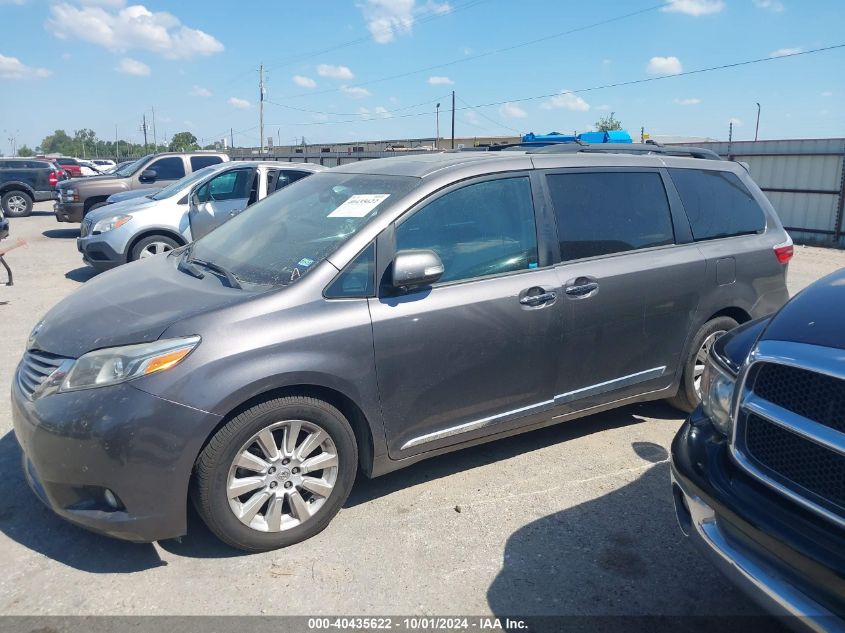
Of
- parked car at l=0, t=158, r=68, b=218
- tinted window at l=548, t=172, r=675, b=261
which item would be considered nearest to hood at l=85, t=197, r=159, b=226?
tinted window at l=548, t=172, r=675, b=261

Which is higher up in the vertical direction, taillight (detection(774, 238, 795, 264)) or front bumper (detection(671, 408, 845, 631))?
taillight (detection(774, 238, 795, 264))

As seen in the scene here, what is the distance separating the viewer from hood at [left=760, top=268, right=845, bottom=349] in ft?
7.30

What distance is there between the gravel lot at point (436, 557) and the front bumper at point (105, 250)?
214 inches

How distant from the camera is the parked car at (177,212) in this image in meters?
9.09

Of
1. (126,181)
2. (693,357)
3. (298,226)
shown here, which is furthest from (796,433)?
(126,181)

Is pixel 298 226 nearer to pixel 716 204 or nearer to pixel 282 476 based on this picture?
pixel 282 476

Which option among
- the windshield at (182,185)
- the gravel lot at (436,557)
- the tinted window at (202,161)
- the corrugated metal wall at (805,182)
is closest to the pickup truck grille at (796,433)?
the gravel lot at (436,557)

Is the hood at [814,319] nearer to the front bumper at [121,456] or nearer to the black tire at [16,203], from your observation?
the front bumper at [121,456]

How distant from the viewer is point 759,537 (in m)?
2.16

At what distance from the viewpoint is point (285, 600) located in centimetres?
282

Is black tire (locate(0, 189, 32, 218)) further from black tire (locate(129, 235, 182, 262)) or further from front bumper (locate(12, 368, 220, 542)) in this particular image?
front bumper (locate(12, 368, 220, 542))

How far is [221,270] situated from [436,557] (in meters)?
1.89

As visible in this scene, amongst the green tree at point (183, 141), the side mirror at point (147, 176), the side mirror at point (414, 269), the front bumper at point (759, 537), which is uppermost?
the green tree at point (183, 141)

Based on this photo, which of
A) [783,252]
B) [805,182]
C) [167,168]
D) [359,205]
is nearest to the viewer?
[359,205]
